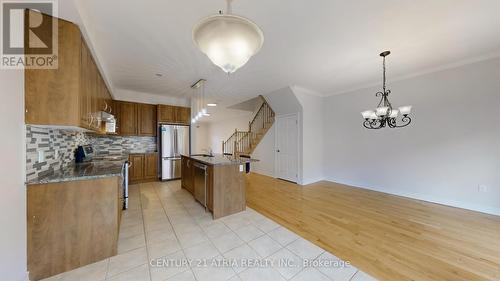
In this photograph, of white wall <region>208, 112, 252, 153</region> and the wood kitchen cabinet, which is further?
white wall <region>208, 112, 252, 153</region>

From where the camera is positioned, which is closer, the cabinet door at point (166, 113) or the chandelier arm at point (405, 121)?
the chandelier arm at point (405, 121)

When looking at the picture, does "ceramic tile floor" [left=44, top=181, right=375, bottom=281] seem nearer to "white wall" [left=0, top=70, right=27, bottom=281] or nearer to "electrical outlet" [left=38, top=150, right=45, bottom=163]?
"white wall" [left=0, top=70, right=27, bottom=281]

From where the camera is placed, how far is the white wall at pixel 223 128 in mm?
8469

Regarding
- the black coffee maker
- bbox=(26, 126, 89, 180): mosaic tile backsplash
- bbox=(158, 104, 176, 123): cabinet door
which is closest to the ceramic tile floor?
bbox=(26, 126, 89, 180): mosaic tile backsplash

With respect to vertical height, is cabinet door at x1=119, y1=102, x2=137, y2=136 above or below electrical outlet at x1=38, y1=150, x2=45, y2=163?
above

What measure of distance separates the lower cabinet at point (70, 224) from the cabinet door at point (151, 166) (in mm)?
3328

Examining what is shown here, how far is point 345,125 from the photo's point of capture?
490 cm

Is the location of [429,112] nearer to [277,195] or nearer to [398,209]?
[398,209]

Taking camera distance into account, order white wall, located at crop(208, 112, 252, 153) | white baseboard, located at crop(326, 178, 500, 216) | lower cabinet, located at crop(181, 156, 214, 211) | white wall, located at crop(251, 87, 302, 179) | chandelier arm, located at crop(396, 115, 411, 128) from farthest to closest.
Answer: white wall, located at crop(208, 112, 252, 153)
white wall, located at crop(251, 87, 302, 179)
chandelier arm, located at crop(396, 115, 411, 128)
white baseboard, located at crop(326, 178, 500, 216)
lower cabinet, located at crop(181, 156, 214, 211)

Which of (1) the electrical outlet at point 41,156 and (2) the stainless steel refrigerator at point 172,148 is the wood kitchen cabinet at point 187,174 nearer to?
(2) the stainless steel refrigerator at point 172,148

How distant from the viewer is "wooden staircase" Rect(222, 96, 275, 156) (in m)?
6.55

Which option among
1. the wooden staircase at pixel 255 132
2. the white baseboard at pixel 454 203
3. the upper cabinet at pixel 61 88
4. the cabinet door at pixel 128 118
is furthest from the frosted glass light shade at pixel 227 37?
the wooden staircase at pixel 255 132

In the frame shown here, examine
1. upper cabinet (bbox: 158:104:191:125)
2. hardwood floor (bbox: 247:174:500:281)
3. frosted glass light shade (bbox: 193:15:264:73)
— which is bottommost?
hardwood floor (bbox: 247:174:500:281)

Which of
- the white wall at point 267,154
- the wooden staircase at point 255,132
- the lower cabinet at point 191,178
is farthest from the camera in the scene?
the wooden staircase at point 255,132
